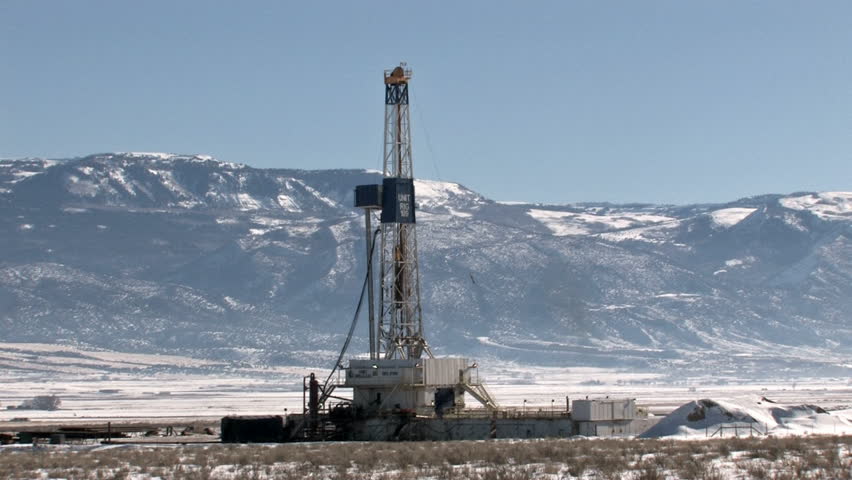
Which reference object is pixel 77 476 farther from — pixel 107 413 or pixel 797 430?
pixel 107 413

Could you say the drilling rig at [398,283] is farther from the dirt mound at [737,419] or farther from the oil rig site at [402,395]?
the dirt mound at [737,419]

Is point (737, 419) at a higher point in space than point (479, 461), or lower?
higher

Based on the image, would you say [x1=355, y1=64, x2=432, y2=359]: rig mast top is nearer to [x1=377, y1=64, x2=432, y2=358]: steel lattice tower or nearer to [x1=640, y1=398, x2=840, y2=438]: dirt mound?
[x1=377, y1=64, x2=432, y2=358]: steel lattice tower

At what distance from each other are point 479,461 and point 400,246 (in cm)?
2833

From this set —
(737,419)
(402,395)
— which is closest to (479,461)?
(737,419)

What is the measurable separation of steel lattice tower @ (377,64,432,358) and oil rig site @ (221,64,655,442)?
1.9 inches

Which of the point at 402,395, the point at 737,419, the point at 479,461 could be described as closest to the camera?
the point at 479,461

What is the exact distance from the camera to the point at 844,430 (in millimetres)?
61156

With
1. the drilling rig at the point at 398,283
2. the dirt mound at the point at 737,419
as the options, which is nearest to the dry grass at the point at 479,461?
the dirt mound at the point at 737,419

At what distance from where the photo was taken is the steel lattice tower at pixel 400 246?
74.6m

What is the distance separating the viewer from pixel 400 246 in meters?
75.2

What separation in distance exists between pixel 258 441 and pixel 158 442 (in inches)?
169

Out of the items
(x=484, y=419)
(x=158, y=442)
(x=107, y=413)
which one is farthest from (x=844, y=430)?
(x=107, y=413)

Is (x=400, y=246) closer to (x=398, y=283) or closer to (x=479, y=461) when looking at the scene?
(x=398, y=283)
